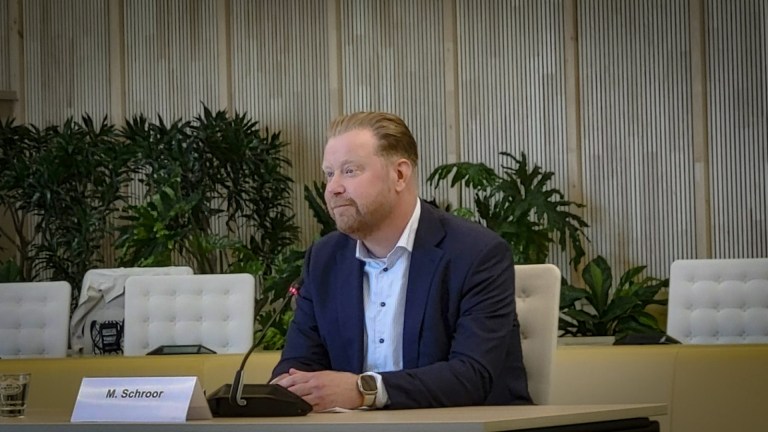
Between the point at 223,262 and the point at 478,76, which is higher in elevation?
the point at 478,76

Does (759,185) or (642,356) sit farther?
(759,185)

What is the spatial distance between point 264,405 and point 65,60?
7.95m

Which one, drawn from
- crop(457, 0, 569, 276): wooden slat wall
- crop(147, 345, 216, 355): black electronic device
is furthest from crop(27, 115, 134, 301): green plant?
crop(147, 345, 216, 355): black electronic device

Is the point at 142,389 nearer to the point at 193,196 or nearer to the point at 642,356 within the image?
the point at 642,356

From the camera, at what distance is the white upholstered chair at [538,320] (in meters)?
2.63

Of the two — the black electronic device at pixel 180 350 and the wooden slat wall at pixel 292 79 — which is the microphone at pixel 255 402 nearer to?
the black electronic device at pixel 180 350

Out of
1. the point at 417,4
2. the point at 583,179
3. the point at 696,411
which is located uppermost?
the point at 417,4

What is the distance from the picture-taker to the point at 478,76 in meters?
8.53

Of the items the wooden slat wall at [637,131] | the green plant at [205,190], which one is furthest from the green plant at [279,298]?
the wooden slat wall at [637,131]

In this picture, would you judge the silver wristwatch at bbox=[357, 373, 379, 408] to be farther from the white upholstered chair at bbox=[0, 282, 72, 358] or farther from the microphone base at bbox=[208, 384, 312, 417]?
the white upholstered chair at bbox=[0, 282, 72, 358]

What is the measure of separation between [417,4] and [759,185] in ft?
9.81

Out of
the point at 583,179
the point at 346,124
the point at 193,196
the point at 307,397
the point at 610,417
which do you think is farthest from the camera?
the point at 583,179

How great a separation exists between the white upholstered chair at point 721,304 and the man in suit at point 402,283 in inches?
84.5

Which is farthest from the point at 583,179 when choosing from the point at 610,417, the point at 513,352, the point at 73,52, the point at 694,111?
the point at 610,417
